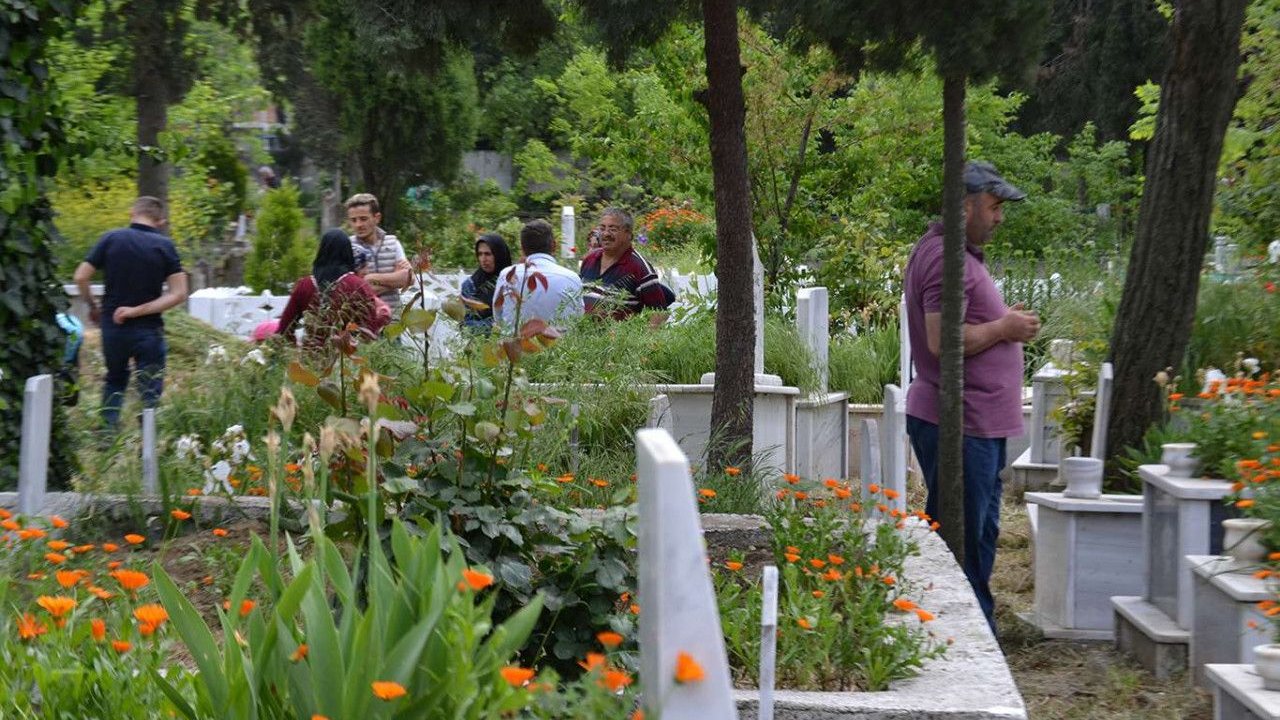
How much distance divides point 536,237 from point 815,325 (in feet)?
5.77

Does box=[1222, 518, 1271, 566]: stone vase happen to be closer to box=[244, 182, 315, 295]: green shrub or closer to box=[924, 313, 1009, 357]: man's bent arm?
box=[924, 313, 1009, 357]: man's bent arm

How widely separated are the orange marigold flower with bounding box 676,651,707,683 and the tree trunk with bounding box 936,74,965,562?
350cm

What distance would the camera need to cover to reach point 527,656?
3479mm

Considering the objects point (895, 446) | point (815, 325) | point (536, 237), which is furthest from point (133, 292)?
point (895, 446)

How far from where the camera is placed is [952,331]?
529 centimetres

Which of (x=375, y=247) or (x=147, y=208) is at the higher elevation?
(x=147, y=208)

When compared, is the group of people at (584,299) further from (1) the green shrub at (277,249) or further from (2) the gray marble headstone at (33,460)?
(1) the green shrub at (277,249)

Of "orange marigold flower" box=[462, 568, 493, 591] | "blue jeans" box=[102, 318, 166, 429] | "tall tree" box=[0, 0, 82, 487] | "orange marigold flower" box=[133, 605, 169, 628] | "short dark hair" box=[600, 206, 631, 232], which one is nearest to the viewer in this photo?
"orange marigold flower" box=[462, 568, 493, 591]

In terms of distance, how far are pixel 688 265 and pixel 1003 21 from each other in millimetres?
9506

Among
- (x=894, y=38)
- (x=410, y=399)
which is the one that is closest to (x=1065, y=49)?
(x=894, y=38)

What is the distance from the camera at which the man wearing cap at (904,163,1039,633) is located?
557cm

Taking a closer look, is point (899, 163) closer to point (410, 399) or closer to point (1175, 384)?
point (1175, 384)

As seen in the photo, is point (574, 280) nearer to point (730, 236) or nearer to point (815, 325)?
point (815, 325)

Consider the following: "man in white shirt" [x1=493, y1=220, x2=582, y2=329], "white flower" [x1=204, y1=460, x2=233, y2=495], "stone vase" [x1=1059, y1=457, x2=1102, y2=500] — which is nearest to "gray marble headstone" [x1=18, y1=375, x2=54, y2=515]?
"white flower" [x1=204, y1=460, x2=233, y2=495]
